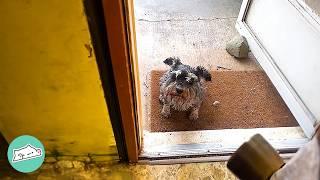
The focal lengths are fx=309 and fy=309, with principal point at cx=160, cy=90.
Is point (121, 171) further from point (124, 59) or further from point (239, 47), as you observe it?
point (239, 47)

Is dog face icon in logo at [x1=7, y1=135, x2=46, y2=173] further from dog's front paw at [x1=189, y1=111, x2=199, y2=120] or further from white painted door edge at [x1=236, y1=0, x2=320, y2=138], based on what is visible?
white painted door edge at [x1=236, y1=0, x2=320, y2=138]

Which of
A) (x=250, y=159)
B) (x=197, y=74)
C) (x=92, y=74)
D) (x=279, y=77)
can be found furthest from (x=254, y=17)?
(x=250, y=159)

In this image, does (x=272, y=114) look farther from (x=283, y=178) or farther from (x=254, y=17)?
(x=283, y=178)

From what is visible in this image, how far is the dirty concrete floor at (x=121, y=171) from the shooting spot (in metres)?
1.46

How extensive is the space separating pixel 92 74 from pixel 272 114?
1.19 metres

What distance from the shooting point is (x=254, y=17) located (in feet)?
6.48

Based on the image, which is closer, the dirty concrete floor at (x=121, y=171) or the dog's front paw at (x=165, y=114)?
the dirty concrete floor at (x=121, y=171)

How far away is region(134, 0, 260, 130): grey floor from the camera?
205 cm

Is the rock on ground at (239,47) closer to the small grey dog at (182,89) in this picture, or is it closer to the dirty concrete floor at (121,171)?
the small grey dog at (182,89)

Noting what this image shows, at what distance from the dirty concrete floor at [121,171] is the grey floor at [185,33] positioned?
1.30 feet

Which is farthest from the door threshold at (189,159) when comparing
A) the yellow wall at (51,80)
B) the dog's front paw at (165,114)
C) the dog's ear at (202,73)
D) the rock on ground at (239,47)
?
the rock on ground at (239,47)

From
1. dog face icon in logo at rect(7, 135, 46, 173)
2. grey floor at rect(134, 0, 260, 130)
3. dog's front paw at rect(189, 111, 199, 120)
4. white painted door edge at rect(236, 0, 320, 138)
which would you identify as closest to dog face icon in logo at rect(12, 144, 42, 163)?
dog face icon in logo at rect(7, 135, 46, 173)

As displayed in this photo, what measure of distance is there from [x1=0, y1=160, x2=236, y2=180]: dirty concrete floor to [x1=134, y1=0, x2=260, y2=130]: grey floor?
0.40 meters

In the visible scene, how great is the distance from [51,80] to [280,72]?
129cm
